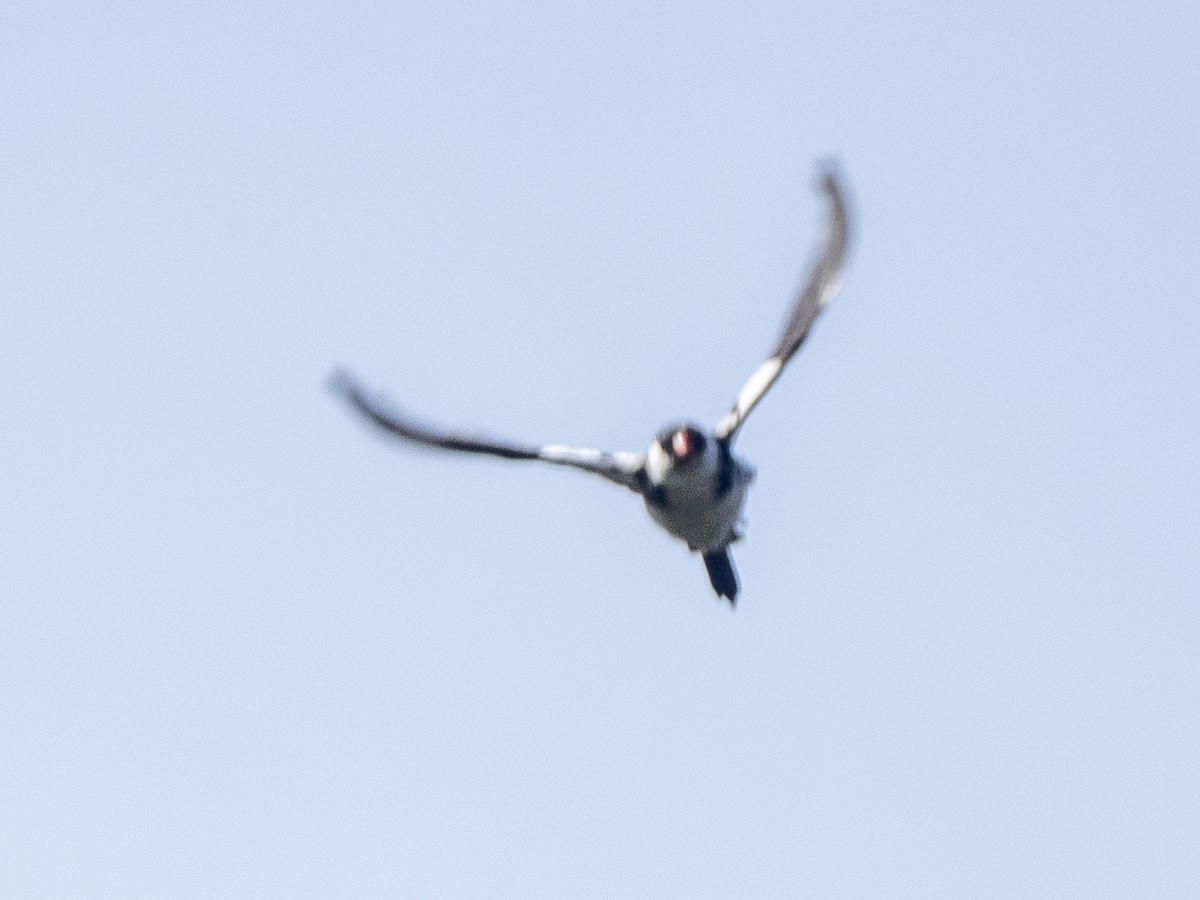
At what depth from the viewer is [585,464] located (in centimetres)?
2606

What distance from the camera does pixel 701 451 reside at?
24.5 meters

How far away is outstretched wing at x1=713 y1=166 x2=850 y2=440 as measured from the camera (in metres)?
26.3

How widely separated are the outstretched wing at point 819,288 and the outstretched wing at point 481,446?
138cm

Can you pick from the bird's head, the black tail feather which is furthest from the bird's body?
the black tail feather

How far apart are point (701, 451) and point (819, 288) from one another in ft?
11.3

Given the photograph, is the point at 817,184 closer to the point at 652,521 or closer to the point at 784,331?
the point at 784,331

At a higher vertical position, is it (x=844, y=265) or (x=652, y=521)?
(x=844, y=265)

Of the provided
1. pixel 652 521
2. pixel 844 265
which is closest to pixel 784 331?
pixel 844 265

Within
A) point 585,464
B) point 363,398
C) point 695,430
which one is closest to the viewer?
point 695,430

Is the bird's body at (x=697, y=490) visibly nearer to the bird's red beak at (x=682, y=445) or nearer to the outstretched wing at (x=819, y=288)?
the bird's red beak at (x=682, y=445)

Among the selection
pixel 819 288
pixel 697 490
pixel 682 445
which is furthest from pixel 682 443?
pixel 819 288

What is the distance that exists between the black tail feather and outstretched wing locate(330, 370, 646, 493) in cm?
209

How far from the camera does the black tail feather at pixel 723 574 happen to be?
89.8 feet

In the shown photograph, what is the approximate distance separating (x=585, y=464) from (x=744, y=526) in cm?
216
